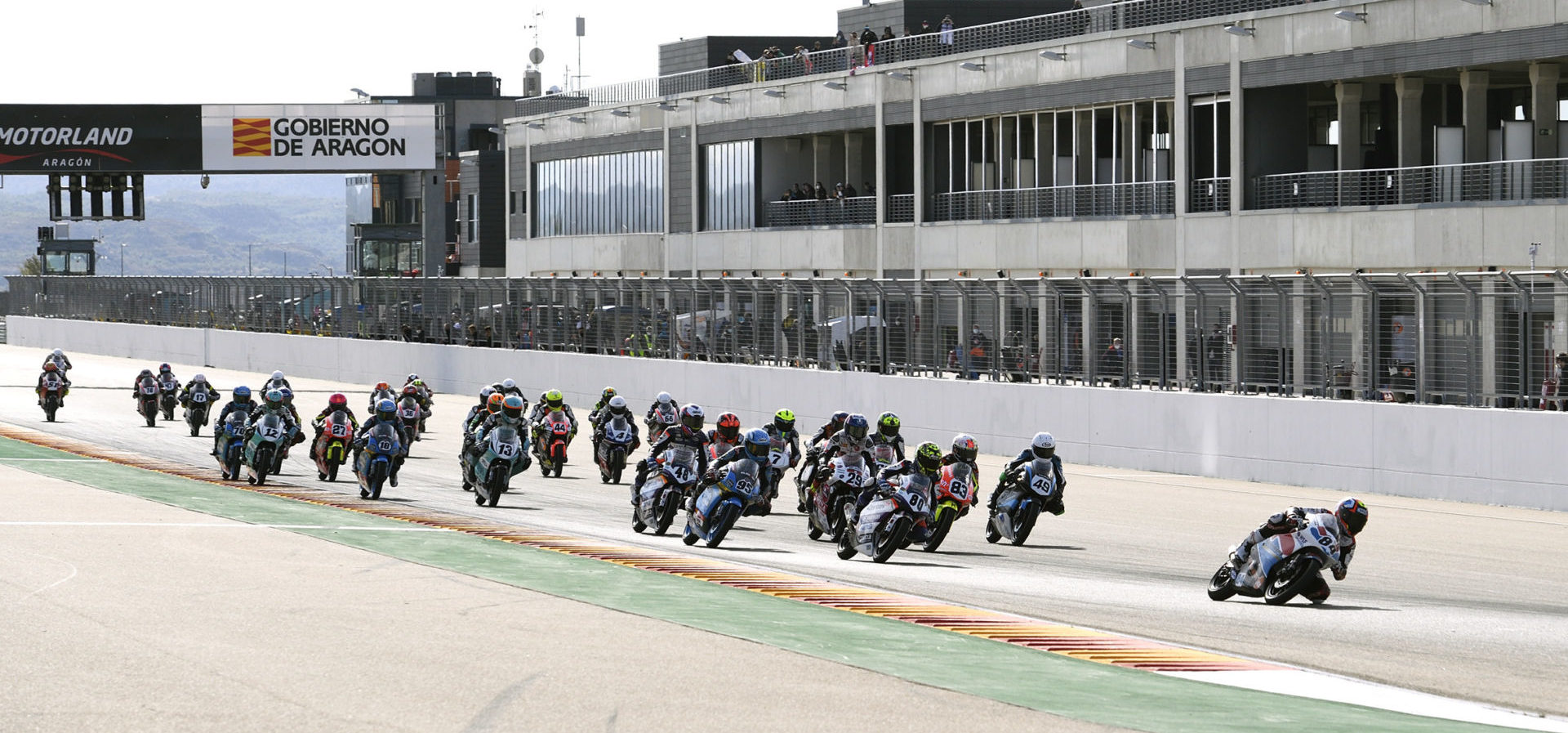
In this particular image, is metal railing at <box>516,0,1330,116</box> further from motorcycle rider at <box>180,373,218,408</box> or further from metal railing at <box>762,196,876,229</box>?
motorcycle rider at <box>180,373,218,408</box>

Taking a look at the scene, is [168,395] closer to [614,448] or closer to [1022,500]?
[614,448]

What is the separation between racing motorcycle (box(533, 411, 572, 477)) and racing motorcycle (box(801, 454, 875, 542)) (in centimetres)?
811

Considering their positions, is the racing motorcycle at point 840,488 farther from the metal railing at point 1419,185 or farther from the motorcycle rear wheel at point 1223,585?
the metal railing at point 1419,185

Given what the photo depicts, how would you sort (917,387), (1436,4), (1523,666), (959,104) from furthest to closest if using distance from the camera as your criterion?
1. (959,104)
2. (1436,4)
3. (917,387)
4. (1523,666)

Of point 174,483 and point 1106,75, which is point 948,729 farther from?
point 1106,75

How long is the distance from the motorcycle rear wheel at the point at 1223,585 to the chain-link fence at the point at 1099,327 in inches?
333

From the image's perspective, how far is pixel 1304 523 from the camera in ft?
45.3

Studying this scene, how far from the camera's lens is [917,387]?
105 feet

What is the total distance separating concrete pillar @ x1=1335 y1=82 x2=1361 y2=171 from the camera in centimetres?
4284

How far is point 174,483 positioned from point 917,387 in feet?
40.6

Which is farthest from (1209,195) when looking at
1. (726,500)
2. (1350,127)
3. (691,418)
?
(726,500)

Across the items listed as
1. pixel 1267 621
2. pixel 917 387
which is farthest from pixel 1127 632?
pixel 917 387

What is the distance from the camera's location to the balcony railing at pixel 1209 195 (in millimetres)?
44875

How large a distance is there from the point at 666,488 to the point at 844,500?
1779mm
